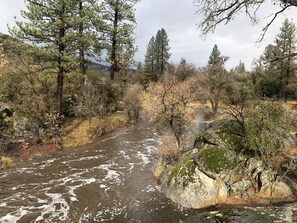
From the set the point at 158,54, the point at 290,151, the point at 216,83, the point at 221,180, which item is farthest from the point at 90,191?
the point at 158,54

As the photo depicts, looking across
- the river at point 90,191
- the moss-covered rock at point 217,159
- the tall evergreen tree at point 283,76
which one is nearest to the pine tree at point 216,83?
the tall evergreen tree at point 283,76

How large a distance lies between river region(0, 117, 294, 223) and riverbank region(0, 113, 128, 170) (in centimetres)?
109

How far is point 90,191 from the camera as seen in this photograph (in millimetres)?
11672

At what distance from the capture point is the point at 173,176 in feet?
37.7

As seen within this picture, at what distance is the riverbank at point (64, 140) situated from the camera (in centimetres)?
1680

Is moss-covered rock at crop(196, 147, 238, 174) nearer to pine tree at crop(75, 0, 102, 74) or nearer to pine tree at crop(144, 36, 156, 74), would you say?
pine tree at crop(75, 0, 102, 74)

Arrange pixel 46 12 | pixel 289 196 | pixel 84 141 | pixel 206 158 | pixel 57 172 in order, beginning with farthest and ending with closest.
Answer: pixel 84 141 < pixel 46 12 < pixel 57 172 < pixel 206 158 < pixel 289 196

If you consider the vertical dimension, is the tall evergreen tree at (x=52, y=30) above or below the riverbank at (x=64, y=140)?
above

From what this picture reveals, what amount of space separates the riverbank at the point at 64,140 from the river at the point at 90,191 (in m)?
1.09

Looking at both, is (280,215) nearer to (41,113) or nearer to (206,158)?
(206,158)

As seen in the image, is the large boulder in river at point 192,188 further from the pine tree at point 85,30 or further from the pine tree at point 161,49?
the pine tree at point 161,49

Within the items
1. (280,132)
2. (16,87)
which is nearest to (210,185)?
(280,132)

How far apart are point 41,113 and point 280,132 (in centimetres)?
1684

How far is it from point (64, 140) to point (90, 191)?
377 inches
